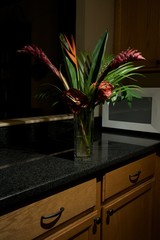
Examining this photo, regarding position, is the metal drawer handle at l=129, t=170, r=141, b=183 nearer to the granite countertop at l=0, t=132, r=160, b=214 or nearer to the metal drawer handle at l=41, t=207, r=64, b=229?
the granite countertop at l=0, t=132, r=160, b=214

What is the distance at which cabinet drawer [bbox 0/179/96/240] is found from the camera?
84cm

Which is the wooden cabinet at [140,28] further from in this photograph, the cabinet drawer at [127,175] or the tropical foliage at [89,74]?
the cabinet drawer at [127,175]

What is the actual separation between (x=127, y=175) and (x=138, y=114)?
542 millimetres

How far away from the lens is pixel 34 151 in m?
1.36

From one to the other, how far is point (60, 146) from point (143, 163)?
0.45 metres

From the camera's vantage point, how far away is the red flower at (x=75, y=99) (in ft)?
3.77

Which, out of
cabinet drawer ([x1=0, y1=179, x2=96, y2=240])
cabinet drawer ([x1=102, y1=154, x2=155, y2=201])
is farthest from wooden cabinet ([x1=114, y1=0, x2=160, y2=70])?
cabinet drawer ([x1=0, y1=179, x2=96, y2=240])

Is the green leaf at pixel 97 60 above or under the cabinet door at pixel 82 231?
above

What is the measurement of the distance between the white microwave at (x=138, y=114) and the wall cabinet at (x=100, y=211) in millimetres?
241

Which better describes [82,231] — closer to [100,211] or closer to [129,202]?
[100,211]

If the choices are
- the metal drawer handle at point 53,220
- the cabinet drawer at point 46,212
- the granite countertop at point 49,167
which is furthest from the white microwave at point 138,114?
the metal drawer handle at point 53,220

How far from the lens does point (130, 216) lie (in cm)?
144

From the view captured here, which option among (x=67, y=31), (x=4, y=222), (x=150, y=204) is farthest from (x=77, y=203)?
(x=67, y=31)

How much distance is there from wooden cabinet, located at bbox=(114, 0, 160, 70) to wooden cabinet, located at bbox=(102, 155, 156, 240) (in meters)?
0.69
